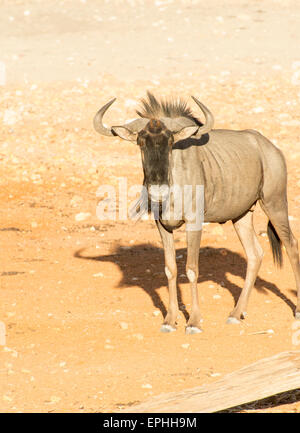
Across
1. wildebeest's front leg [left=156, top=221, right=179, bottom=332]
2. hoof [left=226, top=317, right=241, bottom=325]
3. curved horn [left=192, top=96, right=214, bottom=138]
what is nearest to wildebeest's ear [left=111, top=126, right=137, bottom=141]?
curved horn [left=192, top=96, right=214, bottom=138]

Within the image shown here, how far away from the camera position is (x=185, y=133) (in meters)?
8.97

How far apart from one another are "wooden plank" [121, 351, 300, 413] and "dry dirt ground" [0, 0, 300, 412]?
0.26 meters

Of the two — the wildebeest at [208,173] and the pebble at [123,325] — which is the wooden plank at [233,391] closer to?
the wildebeest at [208,173]

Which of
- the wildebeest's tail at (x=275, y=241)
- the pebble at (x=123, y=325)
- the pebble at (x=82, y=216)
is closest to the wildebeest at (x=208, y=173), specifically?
the wildebeest's tail at (x=275, y=241)

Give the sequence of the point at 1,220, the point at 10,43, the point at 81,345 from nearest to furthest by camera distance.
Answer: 1. the point at 81,345
2. the point at 1,220
3. the point at 10,43

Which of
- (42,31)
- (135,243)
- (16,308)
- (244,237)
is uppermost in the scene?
(244,237)

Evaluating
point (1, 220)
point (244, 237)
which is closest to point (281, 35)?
point (1, 220)

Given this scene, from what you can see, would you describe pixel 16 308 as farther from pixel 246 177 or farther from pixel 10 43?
pixel 10 43

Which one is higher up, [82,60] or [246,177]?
[246,177]

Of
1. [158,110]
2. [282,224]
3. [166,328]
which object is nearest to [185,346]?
[166,328]

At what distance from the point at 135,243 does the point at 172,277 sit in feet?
12.1

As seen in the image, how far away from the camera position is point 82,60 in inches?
1104
